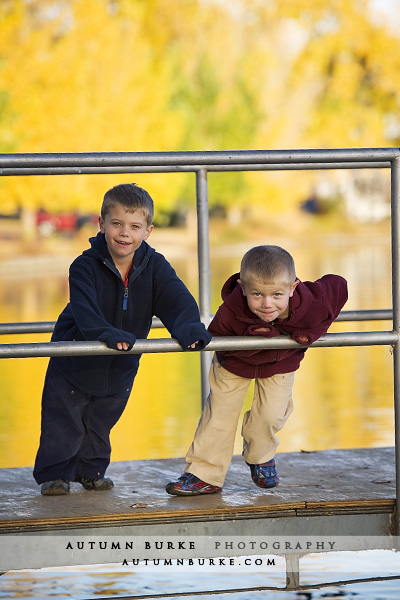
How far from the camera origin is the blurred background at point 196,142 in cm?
783

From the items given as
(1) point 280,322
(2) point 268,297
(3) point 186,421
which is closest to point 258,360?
(1) point 280,322

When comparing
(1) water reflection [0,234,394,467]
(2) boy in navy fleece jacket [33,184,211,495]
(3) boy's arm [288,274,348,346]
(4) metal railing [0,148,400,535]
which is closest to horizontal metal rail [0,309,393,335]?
(2) boy in navy fleece jacket [33,184,211,495]

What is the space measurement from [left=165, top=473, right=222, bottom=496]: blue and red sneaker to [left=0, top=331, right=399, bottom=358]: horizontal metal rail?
53 centimetres

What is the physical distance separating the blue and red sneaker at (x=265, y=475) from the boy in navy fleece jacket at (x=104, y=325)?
1.56 ft

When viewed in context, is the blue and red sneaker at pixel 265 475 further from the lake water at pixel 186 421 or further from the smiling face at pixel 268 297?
the smiling face at pixel 268 297

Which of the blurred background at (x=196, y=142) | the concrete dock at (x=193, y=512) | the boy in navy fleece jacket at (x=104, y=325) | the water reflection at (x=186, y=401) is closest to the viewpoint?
the concrete dock at (x=193, y=512)

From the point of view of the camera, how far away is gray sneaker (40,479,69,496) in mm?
3410

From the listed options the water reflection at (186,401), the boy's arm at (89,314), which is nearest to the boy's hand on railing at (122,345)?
the boy's arm at (89,314)

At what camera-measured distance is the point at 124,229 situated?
3.24 meters

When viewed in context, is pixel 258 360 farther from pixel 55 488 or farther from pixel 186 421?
pixel 186 421

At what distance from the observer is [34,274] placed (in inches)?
889

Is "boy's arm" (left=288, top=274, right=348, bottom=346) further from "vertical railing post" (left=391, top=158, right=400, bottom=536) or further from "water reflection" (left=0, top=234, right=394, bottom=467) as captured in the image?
"water reflection" (left=0, top=234, right=394, bottom=467)

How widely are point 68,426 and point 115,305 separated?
1.49ft

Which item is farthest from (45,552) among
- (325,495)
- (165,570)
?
(325,495)
